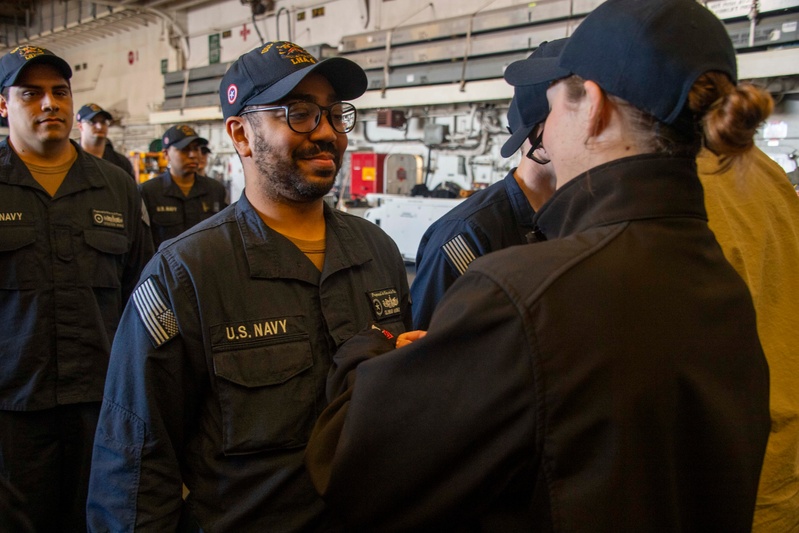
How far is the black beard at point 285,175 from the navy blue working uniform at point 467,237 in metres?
0.45

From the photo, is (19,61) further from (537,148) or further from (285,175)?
(537,148)

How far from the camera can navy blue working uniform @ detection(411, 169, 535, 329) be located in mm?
1717

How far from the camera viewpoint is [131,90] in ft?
39.7

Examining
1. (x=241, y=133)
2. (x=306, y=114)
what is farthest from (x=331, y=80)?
(x=241, y=133)

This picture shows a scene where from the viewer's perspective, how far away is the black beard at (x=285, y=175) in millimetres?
1411

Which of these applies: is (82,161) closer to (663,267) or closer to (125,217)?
(125,217)

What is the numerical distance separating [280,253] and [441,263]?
21.1 inches

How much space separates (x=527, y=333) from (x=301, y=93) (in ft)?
2.93

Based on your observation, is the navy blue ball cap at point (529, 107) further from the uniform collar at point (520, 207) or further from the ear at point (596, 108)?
the ear at point (596, 108)

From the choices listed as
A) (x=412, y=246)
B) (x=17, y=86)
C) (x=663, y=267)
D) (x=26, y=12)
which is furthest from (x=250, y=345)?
(x=26, y=12)

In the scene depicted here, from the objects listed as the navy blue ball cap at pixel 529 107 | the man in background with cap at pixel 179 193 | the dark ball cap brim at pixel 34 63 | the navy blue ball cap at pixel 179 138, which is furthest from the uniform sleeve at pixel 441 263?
the navy blue ball cap at pixel 179 138

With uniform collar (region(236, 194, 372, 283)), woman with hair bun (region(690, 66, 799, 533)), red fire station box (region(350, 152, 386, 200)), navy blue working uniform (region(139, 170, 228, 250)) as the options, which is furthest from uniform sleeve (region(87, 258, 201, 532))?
red fire station box (region(350, 152, 386, 200))

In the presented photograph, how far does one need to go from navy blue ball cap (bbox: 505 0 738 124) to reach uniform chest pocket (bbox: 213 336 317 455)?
818mm

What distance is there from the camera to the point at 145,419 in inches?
47.5
